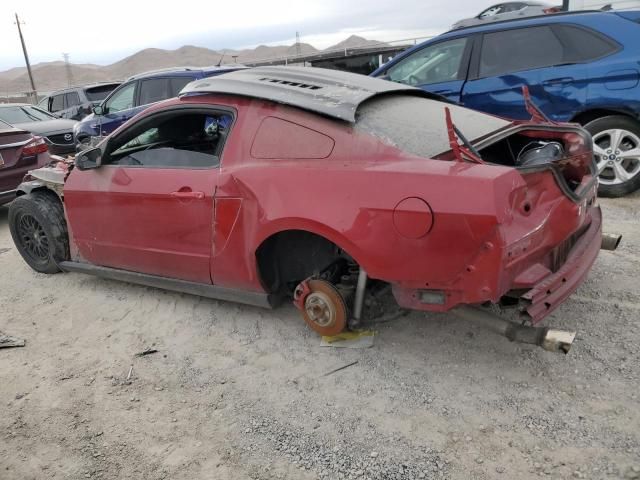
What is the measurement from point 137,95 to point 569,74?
691cm

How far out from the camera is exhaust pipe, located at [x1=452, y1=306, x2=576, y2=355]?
100 inches

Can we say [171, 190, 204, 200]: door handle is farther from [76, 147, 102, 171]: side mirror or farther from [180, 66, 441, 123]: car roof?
[76, 147, 102, 171]: side mirror

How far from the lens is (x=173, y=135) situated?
4035mm

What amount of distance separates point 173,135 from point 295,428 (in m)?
2.44

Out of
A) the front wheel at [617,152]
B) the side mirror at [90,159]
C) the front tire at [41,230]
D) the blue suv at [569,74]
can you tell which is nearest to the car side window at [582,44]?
the blue suv at [569,74]

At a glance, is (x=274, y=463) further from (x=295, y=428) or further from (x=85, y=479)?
(x=85, y=479)

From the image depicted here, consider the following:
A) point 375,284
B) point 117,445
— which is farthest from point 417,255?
point 117,445

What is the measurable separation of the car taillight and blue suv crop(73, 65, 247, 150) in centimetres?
80

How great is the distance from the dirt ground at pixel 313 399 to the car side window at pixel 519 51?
8.79 feet

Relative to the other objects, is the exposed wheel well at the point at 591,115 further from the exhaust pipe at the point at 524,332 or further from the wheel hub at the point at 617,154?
the exhaust pipe at the point at 524,332

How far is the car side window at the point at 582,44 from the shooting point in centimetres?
530

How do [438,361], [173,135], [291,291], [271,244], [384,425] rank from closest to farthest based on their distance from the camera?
[384,425], [438,361], [271,244], [291,291], [173,135]

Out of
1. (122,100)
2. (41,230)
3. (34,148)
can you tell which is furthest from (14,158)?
(122,100)

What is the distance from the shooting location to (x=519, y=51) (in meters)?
5.78
